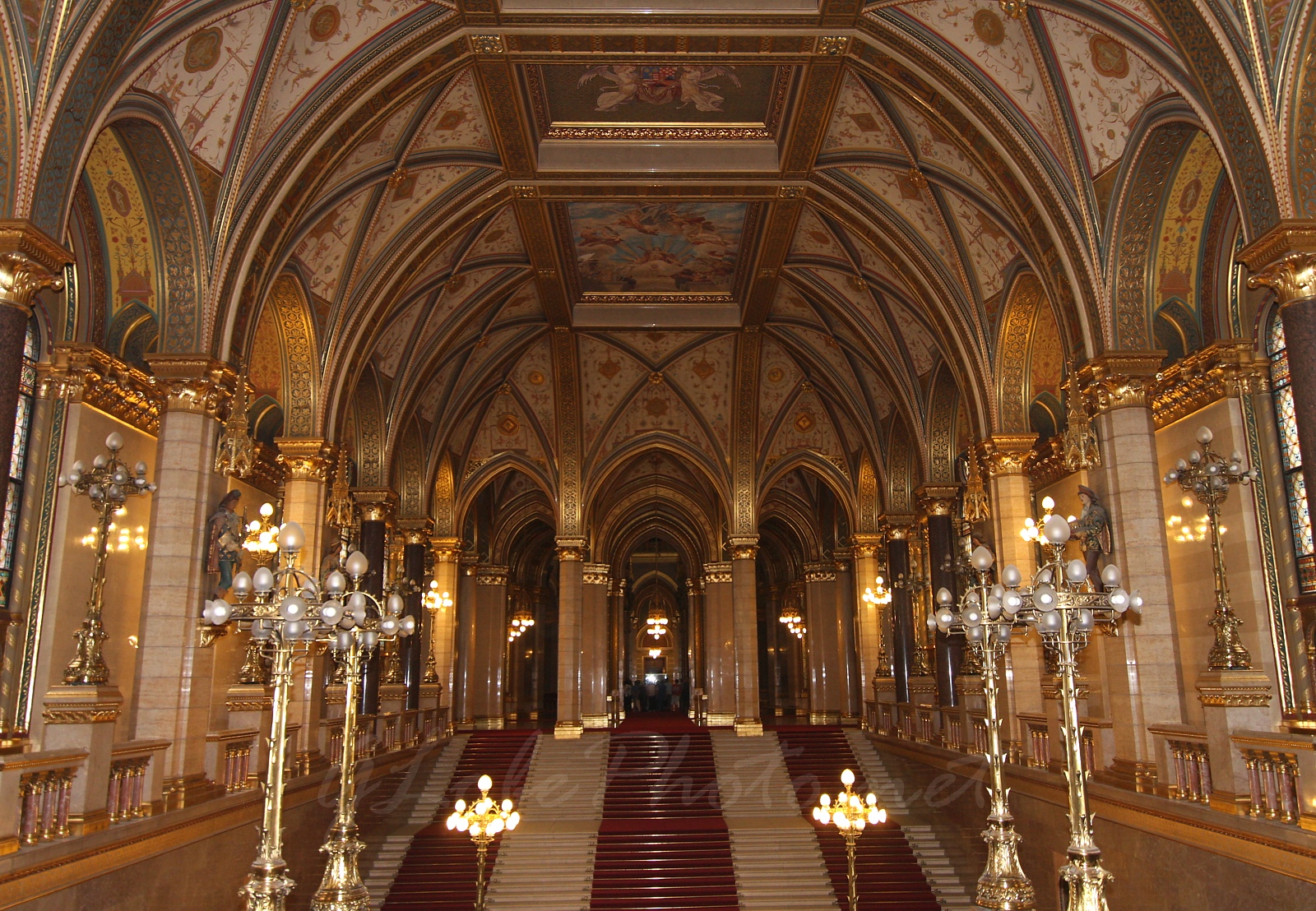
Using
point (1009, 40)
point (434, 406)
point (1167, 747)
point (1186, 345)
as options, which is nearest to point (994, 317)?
point (1186, 345)

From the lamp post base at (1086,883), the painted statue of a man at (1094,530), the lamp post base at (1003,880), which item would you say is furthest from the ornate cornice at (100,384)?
the painted statue of a man at (1094,530)

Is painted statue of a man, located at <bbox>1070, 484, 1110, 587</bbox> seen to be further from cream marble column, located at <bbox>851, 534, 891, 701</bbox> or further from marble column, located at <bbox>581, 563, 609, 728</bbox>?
marble column, located at <bbox>581, 563, 609, 728</bbox>

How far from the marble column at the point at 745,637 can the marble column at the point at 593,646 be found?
3.78 meters

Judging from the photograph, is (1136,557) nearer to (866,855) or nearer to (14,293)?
(866,855)

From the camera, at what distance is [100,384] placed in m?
11.4

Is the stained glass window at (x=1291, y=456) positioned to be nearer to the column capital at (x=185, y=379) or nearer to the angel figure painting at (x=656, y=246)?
the angel figure painting at (x=656, y=246)

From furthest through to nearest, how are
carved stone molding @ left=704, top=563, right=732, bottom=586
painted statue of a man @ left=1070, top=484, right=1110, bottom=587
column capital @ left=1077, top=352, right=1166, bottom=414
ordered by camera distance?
carved stone molding @ left=704, top=563, right=732, bottom=586 → column capital @ left=1077, top=352, right=1166, bottom=414 → painted statue of a man @ left=1070, top=484, right=1110, bottom=587

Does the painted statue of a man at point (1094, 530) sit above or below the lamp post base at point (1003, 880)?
above

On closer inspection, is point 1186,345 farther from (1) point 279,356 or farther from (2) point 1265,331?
(1) point 279,356

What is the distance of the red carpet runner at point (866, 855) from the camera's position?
14.1 meters

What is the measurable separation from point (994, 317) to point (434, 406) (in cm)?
1242

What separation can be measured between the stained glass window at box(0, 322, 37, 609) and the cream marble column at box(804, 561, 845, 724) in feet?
69.5

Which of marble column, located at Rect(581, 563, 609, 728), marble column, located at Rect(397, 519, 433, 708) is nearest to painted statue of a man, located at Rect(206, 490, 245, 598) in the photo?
marble column, located at Rect(397, 519, 433, 708)

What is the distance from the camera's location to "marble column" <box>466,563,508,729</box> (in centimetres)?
2778
